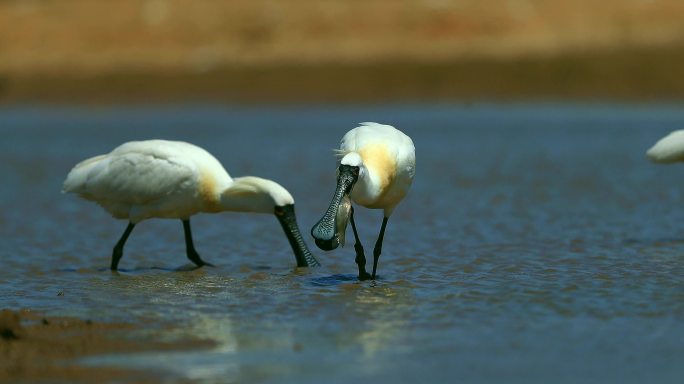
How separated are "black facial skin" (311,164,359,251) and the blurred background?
18.9 metres

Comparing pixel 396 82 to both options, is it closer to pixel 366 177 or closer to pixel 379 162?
pixel 379 162

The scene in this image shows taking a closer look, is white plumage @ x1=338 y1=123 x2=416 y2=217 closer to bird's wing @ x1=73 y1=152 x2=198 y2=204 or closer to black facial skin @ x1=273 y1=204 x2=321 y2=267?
black facial skin @ x1=273 y1=204 x2=321 y2=267

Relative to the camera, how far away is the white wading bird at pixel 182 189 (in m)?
10.8

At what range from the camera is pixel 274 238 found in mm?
12742

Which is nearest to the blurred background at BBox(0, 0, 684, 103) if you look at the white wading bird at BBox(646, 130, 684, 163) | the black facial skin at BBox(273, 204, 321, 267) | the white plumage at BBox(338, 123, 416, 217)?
the white wading bird at BBox(646, 130, 684, 163)

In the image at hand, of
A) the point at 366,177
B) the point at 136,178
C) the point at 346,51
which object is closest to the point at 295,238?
the point at 136,178

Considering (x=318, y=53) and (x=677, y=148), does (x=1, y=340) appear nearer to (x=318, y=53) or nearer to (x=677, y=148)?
(x=677, y=148)

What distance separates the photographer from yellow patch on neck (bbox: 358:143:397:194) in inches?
378

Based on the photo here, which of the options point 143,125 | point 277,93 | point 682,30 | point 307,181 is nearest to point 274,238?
point 307,181

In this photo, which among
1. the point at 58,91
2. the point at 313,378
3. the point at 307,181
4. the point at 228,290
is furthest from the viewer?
the point at 58,91

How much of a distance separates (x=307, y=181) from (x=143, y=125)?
10.2m

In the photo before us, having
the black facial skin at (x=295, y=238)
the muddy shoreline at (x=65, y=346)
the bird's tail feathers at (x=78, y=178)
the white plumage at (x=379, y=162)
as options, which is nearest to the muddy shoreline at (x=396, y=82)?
the black facial skin at (x=295, y=238)

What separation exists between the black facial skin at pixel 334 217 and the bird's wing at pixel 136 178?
175 cm

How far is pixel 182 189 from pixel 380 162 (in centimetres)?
191
